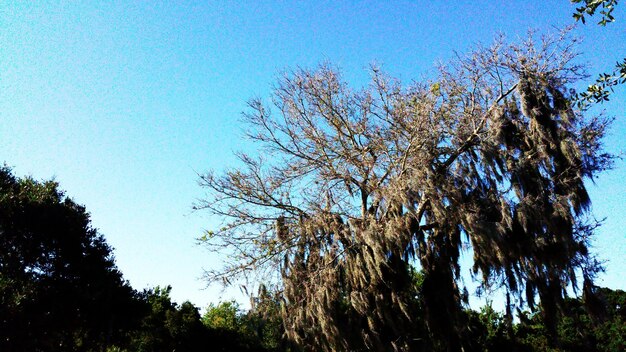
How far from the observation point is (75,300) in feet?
39.3

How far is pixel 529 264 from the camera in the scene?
8641 millimetres

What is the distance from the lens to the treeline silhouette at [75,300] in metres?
9.83

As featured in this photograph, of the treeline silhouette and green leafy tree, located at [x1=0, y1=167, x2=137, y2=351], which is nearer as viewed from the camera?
the treeline silhouette

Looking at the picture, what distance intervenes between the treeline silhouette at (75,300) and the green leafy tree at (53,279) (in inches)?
0.9

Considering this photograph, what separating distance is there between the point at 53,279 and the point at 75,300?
823 millimetres

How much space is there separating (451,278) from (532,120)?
369cm

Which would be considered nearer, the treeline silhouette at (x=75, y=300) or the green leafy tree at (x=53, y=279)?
the treeline silhouette at (x=75, y=300)

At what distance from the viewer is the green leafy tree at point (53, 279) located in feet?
35.5

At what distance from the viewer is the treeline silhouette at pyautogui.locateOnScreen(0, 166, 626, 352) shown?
32.2ft

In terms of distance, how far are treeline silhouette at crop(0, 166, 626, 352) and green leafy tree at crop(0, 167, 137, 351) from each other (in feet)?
0.07

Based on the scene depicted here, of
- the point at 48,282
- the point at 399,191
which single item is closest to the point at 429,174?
the point at 399,191

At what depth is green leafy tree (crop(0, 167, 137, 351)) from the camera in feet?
35.5

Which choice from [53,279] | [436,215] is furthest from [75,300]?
[436,215]

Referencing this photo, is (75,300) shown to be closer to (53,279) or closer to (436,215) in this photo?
(53,279)
